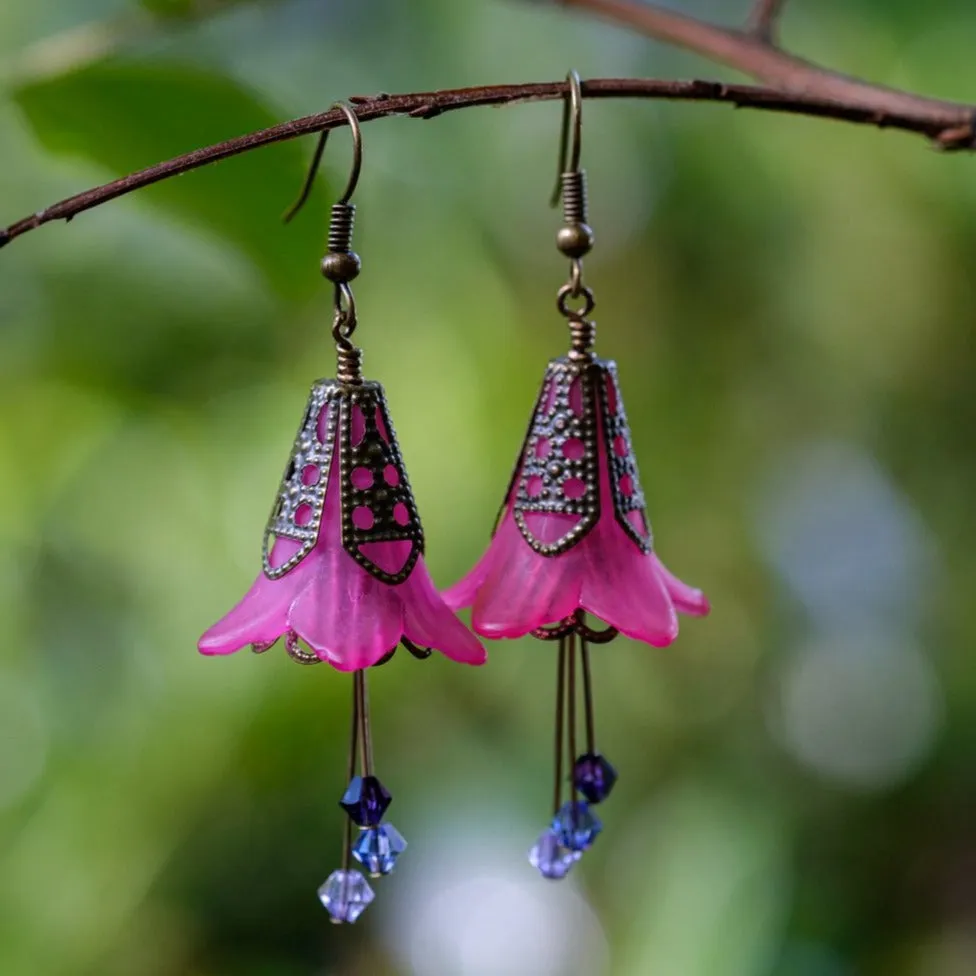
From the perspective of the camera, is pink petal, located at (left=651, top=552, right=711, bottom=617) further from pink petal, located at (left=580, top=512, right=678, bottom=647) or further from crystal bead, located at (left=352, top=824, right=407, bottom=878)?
crystal bead, located at (left=352, top=824, right=407, bottom=878)

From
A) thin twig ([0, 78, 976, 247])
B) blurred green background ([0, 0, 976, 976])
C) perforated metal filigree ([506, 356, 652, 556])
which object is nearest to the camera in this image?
thin twig ([0, 78, 976, 247])

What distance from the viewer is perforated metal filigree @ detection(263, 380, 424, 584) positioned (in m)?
0.52

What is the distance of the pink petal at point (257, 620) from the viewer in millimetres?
501

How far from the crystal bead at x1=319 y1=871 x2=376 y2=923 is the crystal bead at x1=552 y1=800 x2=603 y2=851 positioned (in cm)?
12

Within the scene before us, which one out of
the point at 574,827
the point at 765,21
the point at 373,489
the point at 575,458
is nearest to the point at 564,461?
the point at 575,458

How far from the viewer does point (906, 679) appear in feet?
3.95

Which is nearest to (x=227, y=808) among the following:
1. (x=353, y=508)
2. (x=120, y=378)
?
(x=120, y=378)

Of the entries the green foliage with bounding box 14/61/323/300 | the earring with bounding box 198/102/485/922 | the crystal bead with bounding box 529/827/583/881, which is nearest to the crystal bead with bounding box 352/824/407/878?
the earring with bounding box 198/102/485/922

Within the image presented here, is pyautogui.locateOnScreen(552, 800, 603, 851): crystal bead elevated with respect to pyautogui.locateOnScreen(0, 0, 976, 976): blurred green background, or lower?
lower

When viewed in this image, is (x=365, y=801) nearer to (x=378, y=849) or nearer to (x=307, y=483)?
(x=378, y=849)

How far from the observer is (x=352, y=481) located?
0.53 m

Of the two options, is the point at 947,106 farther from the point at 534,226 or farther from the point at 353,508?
the point at 534,226

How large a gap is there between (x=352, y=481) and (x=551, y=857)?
25 centimetres

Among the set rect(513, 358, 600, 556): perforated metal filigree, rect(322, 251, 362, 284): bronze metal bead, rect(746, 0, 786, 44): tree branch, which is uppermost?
rect(746, 0, 786, 44): tree branch
